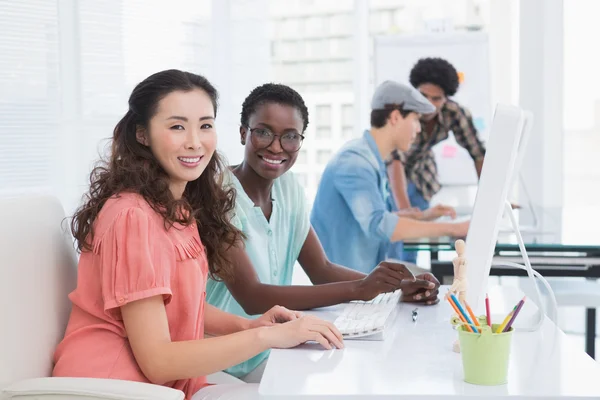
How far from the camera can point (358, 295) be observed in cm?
172

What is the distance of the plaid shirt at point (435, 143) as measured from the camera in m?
4.11

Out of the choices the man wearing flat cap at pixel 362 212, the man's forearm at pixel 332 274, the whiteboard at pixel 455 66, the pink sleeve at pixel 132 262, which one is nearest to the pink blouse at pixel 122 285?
the pink sleeve at pixel 132 262

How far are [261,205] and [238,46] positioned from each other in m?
2.23

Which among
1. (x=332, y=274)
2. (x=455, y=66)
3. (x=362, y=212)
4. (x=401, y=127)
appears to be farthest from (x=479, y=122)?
(x=332, y=274)

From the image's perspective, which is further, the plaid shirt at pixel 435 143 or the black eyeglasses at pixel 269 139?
the plaid shirt at pixel 435 143

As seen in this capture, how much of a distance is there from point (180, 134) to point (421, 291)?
693 mm

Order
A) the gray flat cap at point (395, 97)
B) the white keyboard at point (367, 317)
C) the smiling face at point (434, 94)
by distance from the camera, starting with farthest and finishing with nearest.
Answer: the smiling face at point (434, 94) < the gray flat cap at point (395, 97) < the white keyboard at point (367, 317)

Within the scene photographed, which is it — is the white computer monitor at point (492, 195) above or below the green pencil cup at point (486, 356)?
above

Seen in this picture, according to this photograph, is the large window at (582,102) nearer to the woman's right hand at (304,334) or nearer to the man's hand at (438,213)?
the man's hand at (438,213)

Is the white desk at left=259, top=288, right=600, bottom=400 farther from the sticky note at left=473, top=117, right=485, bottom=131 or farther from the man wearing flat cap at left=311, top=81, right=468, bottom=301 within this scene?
the sticky note at left=473, top=117, right=485, bottom=131

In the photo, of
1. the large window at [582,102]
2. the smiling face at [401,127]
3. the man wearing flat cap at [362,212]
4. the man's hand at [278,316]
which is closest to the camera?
the man's hand at [278,316]

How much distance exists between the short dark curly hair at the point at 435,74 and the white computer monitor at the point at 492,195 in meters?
2.90

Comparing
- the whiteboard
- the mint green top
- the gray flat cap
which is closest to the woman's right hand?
the mint green top

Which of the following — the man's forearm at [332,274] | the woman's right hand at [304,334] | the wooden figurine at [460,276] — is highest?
the wooden figurine at [460,276]
